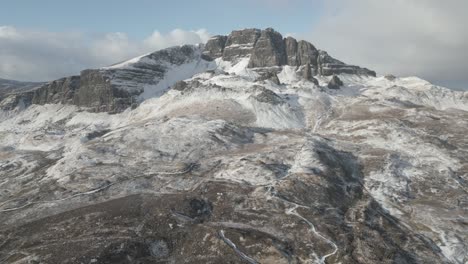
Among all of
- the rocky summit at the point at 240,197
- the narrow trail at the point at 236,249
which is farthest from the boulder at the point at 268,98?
the narrow trail at the point at 236,249

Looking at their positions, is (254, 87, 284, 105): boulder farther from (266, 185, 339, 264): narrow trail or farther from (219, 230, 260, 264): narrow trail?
(219, 230, 260, 264): narrow trail

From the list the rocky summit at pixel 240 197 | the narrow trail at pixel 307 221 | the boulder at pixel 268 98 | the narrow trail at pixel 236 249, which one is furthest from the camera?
the boulder at pixel 268 98

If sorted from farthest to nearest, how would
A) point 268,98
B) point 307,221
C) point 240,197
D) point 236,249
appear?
point 268,98, point 240,197, point 307,221, point 236,249

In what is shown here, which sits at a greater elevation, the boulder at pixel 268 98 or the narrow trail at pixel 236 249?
the boulder at pixel 268 98

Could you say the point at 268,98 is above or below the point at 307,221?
above

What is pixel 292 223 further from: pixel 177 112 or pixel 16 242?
pixel 177 112

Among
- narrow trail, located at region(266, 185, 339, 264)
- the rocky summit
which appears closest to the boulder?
the rocky summit

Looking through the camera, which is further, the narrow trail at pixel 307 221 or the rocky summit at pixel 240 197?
the rocky summit at pixel 240 197

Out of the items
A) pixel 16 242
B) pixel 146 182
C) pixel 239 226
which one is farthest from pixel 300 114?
pixel 16 242

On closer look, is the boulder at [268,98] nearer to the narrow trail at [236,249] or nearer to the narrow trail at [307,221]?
the narrow trail at [307,221]

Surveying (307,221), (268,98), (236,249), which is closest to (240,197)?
(307,221)

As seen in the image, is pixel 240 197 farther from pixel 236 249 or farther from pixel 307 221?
pixel 236 249
